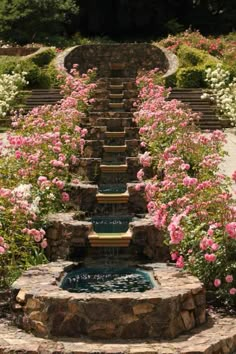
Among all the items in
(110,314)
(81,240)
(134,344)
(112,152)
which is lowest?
(134,344)

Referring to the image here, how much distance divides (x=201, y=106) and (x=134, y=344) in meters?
14.1

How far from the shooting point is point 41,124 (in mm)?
11414

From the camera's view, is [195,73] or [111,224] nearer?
[111,224]

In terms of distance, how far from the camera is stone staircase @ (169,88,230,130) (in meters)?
18.2

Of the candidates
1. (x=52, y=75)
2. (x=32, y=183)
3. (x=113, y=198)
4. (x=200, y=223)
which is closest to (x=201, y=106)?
(x=52, y=75)

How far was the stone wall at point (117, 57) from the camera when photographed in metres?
25.8

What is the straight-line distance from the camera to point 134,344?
19.8ft

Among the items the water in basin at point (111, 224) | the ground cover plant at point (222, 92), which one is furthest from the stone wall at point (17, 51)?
the water in basin at point (111, 224)

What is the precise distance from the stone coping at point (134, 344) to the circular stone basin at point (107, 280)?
3.30ft

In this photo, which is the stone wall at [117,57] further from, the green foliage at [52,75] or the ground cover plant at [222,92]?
the ground cover plant at [222,92]

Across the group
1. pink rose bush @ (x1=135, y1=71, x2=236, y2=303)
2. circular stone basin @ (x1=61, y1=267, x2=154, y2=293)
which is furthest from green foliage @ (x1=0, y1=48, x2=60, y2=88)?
circular stone basin @ (x1=61, y1=267, x2=154, y2=293)

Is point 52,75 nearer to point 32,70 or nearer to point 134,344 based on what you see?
point 32,70

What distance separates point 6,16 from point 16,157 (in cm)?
2069

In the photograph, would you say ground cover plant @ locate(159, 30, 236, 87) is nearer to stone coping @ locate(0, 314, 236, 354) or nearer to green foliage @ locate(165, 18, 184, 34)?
green foliage @ locate(165, 18, 184, 34)
